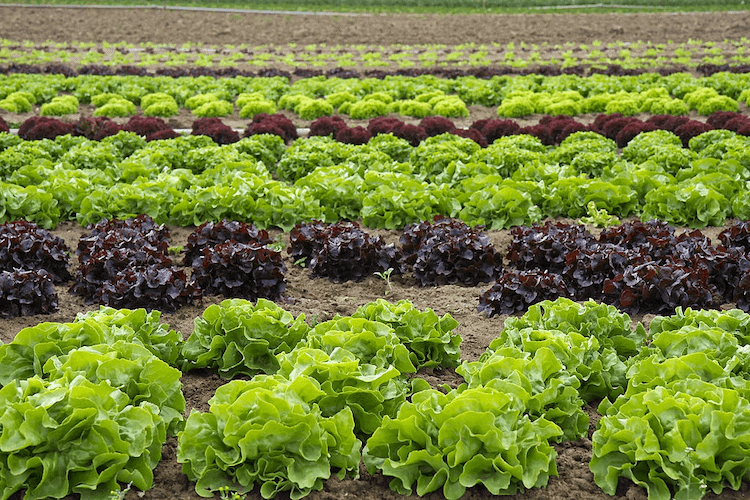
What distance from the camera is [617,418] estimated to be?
15.4 ft

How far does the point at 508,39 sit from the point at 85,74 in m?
19.2

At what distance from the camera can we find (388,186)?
415 inches

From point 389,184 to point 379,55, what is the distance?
789 inches

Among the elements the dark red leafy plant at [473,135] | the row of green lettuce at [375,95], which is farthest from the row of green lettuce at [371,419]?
the row of green lettuce at [375,95]

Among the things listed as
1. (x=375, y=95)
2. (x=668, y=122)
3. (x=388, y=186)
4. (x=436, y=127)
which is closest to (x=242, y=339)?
(x=388, y=186)

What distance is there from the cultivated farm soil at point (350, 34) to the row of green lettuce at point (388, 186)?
400mm

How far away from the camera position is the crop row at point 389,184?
10070 millimetres

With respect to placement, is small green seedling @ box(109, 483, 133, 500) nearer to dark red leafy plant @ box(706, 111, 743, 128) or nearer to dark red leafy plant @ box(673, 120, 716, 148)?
dark red leafy plant @ box(673, 120, 716, 148)

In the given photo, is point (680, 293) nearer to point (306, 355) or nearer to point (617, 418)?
point (617, 418)

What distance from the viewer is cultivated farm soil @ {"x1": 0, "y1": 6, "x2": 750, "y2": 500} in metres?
7.59

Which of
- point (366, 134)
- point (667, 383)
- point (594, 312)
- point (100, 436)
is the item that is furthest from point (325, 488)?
point (366, 134)

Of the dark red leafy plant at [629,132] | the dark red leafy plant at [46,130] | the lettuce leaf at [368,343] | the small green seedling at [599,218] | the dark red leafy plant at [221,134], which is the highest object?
the lettuce leaf at [368,343]

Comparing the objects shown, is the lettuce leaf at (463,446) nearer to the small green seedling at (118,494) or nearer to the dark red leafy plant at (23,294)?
the small green seedling at (118,494)

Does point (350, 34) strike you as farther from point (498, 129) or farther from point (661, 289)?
point (661, 289)
